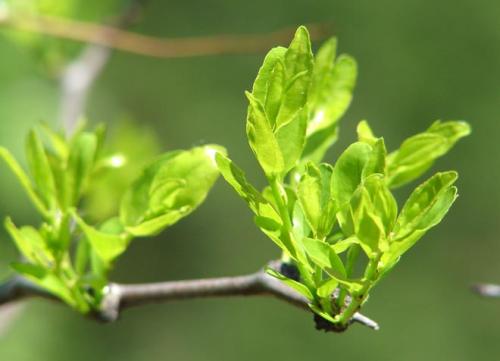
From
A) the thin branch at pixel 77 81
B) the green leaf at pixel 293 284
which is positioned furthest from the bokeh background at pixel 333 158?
the green leaf at pixel 293 284

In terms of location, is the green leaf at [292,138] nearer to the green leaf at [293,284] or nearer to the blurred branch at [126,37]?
the green leaf at [293,284]

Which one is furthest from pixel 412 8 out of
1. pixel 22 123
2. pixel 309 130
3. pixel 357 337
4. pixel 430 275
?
pixel 309 130

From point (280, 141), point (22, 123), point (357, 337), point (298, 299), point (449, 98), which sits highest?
point (280, 141)

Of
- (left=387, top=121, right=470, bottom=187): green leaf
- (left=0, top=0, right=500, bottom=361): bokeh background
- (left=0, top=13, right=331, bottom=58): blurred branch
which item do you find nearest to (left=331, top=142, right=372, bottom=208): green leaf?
(left=387, top=121, right=470, bottom=187): green leaf

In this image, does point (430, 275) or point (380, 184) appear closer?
point (380, 184)

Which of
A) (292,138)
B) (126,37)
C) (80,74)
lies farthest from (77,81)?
(292,138)

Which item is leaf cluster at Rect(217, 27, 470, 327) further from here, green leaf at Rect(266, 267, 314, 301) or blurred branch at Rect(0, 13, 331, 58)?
blurred branch at Rect(0, 13, 331, 58)

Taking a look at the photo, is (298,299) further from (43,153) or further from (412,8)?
(412,8)

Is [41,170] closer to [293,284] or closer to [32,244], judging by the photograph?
[32,244]
